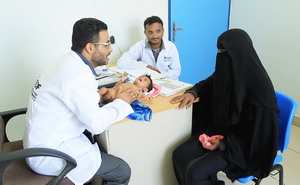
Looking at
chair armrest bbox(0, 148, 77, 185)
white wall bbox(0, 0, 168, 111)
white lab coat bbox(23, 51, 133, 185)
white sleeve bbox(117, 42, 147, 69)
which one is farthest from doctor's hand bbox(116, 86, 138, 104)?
white wall bbox(0, 0, 168, 111)

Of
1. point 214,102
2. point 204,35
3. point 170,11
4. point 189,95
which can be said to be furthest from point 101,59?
point 204,35

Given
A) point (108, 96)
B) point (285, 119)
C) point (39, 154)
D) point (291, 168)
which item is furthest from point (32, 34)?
point (291, 168)

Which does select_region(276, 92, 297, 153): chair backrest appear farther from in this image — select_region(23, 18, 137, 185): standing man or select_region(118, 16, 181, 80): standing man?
select_region(118, 16, 181, 80): standing man

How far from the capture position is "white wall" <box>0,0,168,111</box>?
196 cm

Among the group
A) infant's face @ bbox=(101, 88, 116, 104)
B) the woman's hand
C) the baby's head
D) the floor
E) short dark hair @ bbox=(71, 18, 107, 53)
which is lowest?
the floor

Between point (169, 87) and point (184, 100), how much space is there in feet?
0.73

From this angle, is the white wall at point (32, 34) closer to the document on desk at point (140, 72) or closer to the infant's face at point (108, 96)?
the document on desk at point (140, 72)

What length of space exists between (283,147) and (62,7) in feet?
6.97

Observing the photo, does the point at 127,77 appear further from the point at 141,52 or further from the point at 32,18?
the point at 32,18

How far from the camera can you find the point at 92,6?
7.40 feet

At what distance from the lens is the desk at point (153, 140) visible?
4.09ft

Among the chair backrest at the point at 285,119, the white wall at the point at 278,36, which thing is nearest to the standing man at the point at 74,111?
the chair backrest at the point at 285,119

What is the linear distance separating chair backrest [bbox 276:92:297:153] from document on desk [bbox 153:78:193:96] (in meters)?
0.58

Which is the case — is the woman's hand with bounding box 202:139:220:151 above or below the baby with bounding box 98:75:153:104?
below
